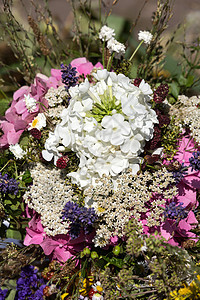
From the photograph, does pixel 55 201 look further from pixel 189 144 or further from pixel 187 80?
pixel 187 80

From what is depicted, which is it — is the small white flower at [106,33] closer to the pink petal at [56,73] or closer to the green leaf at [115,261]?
the pink petal at [56,73]

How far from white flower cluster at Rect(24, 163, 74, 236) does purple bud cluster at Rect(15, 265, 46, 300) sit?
0.12 m

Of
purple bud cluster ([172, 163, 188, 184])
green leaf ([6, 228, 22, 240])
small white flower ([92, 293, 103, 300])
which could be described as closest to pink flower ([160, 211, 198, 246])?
purple bud cluster ([172, 163, 188, 184])

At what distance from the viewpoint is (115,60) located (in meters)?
0.99

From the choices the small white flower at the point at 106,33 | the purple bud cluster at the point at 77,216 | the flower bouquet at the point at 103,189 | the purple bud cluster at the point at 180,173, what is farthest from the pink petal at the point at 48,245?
the small white flower at the point at 106,33

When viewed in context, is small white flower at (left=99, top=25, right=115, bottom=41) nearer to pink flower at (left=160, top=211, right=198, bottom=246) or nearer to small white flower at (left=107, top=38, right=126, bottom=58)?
small white flower at (left=107, top=38, right=126, bottom=58)

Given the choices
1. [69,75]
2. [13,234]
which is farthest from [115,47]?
[13,234]

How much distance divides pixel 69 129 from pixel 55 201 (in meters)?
0.21

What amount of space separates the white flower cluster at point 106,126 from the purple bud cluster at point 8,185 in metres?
0.15

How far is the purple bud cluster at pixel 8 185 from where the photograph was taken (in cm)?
82

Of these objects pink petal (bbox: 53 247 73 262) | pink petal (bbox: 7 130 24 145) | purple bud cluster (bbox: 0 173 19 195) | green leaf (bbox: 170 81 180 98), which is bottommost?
pink petal (bbox: 53 247 73 262)

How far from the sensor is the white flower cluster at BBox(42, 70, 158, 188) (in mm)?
720

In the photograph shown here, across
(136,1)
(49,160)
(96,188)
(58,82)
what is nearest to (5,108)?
(58,82)

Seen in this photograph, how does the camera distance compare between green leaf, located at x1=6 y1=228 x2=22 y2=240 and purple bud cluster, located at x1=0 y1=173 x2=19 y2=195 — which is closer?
purple bud cluster, located at x1=0 y1=173 x2=19 y2=195
